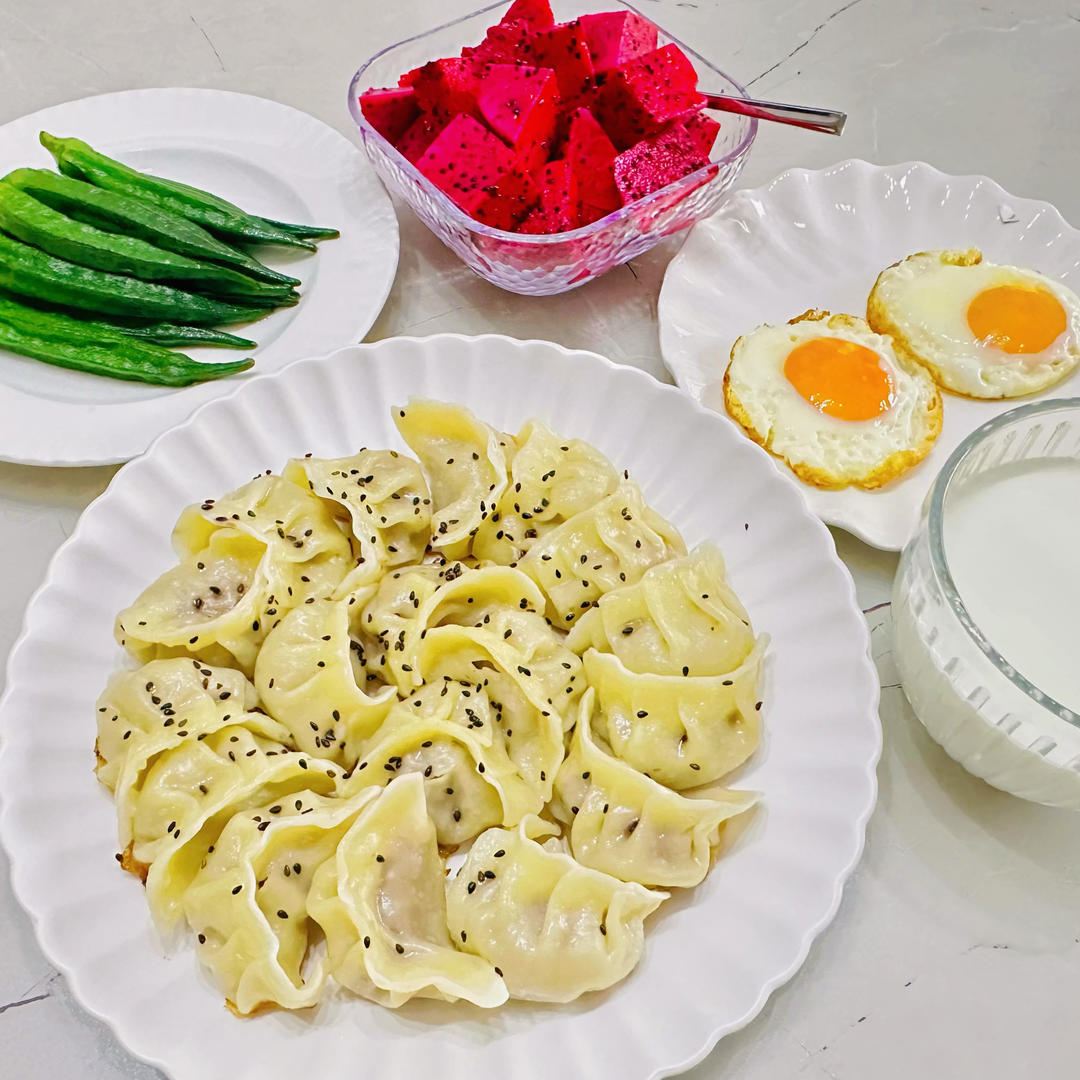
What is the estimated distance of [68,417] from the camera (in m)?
3.16

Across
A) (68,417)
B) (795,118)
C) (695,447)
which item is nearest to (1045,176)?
(795,118)

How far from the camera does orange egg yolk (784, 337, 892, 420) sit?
321cm

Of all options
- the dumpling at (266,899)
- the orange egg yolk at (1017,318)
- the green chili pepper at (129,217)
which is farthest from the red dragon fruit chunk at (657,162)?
the dumpling at (266,899)

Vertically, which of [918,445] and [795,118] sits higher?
[795,118]

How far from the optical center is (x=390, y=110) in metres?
3.59

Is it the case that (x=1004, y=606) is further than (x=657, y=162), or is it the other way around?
(x=657, y=162)

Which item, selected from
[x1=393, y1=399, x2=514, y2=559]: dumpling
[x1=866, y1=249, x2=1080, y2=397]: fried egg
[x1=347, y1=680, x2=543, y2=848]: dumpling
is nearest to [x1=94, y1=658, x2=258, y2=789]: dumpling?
[x1=347, y1=680, x2=543, y2=848]: dumpling

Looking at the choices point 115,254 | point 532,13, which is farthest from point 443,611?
point 532,13

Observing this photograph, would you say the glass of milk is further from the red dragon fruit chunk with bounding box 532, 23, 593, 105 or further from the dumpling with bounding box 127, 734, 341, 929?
the red dragon fruit chunk with bounding box 532, 23, 593, 105

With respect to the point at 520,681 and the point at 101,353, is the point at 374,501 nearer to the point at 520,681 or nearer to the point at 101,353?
the point at 520,681

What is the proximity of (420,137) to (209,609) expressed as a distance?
195 cm

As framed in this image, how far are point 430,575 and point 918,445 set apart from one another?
63.7 inches

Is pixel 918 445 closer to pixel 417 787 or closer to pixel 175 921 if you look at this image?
pixel 417 787

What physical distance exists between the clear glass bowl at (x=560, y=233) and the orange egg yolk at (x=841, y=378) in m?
A: 0.66
